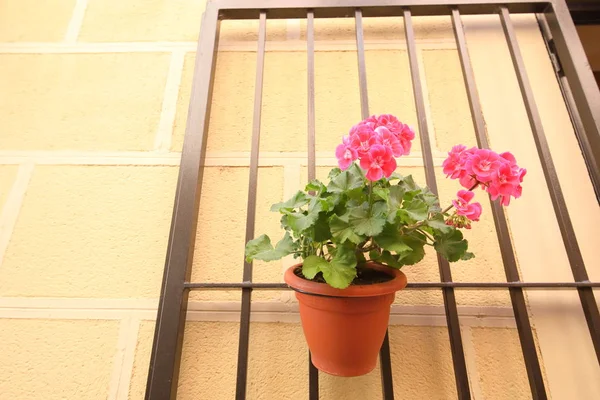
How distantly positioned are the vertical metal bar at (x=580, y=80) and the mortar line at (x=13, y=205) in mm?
1447

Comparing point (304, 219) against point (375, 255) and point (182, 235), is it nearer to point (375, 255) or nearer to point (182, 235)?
point (375, 255)

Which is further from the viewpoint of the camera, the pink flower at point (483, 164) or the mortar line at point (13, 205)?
the mortar line at point (13, 205)

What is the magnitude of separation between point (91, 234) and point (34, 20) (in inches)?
29.9

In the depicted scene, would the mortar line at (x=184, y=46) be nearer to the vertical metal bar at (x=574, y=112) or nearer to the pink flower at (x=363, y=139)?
the vertical metal bar at (x=574, y=112)

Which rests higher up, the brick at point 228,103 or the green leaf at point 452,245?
the brick at point 228,103

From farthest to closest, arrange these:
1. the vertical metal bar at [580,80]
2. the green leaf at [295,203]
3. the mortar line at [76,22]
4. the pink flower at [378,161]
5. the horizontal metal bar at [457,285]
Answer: the mortar line at [76,22] → the vertical metal bar at [580,80] → the horizontal metal bar at [457,285] → the green leaf at [295,203] → the pink flower at [378,161]

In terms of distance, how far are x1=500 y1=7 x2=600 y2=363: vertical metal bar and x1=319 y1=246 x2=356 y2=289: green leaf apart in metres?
0.53

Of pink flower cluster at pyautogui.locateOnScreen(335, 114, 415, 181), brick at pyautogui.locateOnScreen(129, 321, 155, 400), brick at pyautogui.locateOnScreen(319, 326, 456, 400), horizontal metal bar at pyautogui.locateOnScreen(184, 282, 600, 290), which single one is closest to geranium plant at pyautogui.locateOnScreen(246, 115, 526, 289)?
pink flower cluster at pyautogui.locateOnScreen(335, 114, 415, 181)

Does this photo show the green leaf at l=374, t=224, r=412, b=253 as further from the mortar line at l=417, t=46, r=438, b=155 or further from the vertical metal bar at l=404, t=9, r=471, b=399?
the mortar line at l=417, t=46, r=438, b=155

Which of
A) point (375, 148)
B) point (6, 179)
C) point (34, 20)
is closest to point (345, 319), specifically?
point (375, 148)

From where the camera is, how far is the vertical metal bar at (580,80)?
77 centimetres

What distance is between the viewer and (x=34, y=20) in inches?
39.4

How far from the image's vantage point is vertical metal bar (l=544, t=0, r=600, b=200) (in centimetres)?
77

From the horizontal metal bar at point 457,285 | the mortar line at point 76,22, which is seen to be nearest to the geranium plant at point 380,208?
the horizontal metal bar at point 457,285
